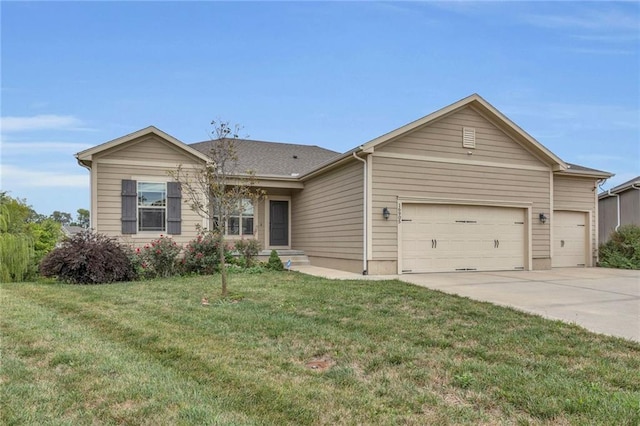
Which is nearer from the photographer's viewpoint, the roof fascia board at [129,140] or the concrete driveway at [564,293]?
the concrete driveway at [564,293]

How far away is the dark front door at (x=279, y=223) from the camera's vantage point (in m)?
15.8

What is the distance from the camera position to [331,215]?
12.8m

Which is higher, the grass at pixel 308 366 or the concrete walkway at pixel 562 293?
the grass at pixel 308 366

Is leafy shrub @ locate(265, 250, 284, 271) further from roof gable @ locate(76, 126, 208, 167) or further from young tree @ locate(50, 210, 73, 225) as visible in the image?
young tree @ locate(50, 210, 73, 225)

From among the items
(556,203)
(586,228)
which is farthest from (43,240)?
(586,228)

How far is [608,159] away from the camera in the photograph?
80.4 feet

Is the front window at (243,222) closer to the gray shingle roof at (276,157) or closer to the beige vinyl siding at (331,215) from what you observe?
the gray shingle roof at (276,157)

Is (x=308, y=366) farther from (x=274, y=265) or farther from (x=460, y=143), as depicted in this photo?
(x=460, y=143)

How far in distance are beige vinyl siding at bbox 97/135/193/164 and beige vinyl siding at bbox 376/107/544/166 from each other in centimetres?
609

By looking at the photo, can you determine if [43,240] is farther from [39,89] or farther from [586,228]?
[586,228]

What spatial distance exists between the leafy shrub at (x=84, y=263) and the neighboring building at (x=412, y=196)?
200 centimetres

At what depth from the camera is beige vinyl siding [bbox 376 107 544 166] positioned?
11.5m

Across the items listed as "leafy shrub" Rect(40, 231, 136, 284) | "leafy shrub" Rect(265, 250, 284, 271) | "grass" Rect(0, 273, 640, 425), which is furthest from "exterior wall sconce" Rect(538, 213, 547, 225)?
"leafy shrub" Rect(40, 231, 136, 284)

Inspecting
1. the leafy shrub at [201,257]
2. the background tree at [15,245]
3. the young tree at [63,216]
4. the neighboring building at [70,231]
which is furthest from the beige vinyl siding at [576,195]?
the young tree at [63,216]
